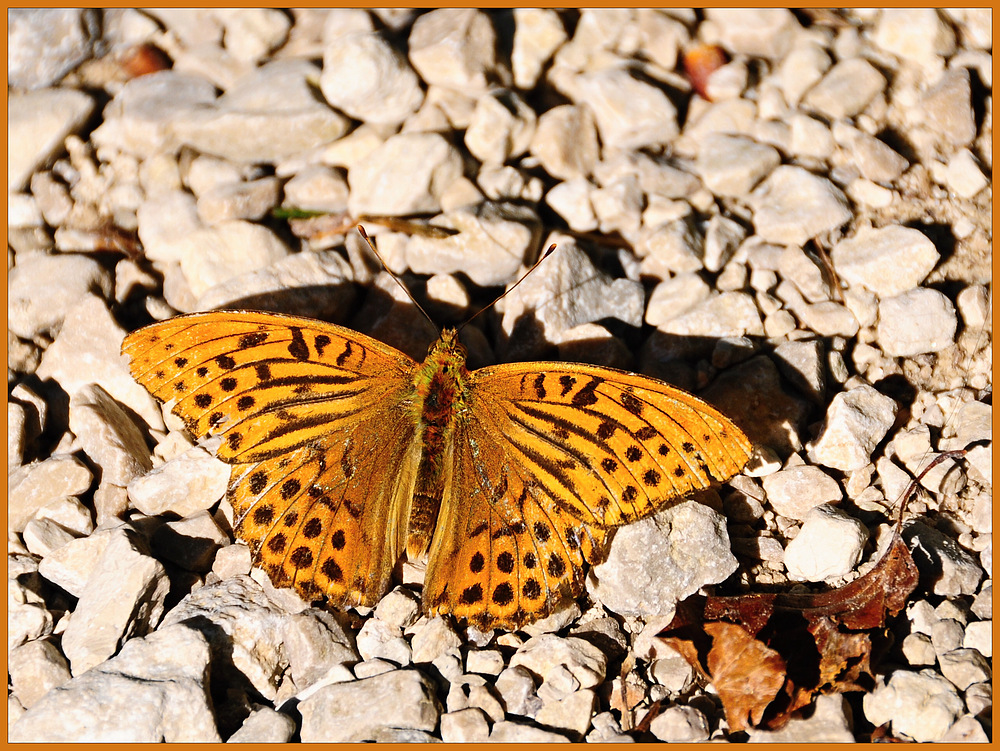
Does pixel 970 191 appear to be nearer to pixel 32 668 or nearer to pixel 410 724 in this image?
pixel 410 724

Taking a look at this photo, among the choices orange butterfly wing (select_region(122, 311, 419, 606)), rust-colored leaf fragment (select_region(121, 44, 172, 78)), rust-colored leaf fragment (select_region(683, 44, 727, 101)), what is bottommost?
orange butterfly wing (select_region(122, 311, 419, 606))

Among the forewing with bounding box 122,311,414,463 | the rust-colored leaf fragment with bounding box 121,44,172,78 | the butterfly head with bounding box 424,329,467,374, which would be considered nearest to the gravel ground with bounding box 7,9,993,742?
the rust-colored leaf fragment with bounding box 121,44,172,78

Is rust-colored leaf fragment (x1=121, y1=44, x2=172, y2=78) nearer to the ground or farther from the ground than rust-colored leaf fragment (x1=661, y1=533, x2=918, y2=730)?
farther from the ground

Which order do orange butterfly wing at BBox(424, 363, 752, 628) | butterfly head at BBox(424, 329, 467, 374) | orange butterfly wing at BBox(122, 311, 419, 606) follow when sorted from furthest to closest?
butterfly head at BBox(424, 329, 467, 374)
orange butterfly wing at BBox(122, 311, 419, 606)
orange butterfly wing at BBox(424, 363, 752, 628)

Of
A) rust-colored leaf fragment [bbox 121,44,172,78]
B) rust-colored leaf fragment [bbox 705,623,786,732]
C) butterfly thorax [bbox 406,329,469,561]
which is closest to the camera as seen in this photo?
rust-colored leaf fragment [bbox 705,623,786,732]

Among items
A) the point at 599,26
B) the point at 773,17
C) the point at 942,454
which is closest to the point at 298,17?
the point at 599,26

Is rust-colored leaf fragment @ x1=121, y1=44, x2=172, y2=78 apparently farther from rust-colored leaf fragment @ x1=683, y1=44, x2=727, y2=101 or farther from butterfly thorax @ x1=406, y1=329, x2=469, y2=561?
rust-colored leaf fragment @ x1=683, y1=44, x2=727, y2=101

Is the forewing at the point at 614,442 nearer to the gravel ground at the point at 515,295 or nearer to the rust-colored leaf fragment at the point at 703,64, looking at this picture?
the gravel ground at the point at 515,295
